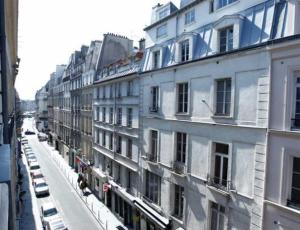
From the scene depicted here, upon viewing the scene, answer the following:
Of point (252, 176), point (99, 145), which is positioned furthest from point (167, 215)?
point (99, 145)

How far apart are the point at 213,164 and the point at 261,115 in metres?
4.09

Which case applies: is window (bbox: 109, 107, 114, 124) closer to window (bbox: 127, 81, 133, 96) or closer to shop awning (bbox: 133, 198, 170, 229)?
window (bbox: 127, 81, 133, 96)

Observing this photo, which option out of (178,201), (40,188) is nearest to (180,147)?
(178,201)

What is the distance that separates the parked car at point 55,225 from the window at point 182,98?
13803 mm

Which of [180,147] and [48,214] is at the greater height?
[180,147]

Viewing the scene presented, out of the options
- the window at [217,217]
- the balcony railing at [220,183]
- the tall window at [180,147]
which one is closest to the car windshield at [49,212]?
the tall window at [180,147]

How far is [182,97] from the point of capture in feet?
55.6

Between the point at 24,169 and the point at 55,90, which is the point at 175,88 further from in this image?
the point at 55,90

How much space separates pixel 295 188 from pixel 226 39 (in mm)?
7754

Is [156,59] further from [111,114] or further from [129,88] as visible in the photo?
[111,114]

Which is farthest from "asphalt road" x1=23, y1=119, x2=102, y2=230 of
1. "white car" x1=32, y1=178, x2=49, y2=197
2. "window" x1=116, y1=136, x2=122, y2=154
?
"window" x1=116, y1=136, x2=122, y2=154

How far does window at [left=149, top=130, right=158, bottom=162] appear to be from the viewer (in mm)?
19875

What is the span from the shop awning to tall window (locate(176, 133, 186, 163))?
4.30 m

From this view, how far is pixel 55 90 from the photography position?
63844 mm
